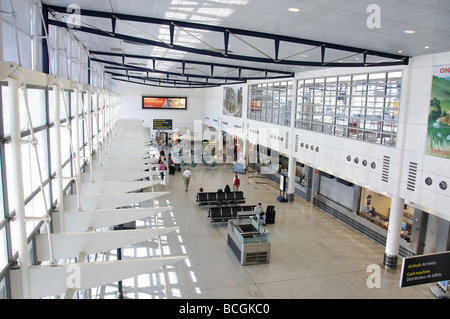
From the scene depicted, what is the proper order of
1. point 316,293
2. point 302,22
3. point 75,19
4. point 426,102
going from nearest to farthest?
point 302,22, point 75,19, point 316,293, point 426,102

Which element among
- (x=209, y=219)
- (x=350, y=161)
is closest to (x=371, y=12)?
(x=350, y=161)

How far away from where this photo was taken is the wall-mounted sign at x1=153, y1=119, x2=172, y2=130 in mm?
40812

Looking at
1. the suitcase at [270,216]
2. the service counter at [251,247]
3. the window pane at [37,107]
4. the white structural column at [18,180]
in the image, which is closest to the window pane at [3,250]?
the white structural column at [18,180]

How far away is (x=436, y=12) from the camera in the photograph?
18.2ft

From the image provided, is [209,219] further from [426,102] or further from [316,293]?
[426,102]

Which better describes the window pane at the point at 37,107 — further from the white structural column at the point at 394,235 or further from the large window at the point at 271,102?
the large window at the point at 271,102

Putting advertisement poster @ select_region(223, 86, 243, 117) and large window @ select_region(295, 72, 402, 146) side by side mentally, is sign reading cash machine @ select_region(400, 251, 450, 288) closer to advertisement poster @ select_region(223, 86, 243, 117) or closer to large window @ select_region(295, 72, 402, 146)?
large window @ select_region(295, 72, 402, 146)

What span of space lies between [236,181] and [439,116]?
11.8m

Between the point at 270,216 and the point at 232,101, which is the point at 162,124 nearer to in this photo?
the point at 232,101

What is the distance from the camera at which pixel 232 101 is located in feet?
101

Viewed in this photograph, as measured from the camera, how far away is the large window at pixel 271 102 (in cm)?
2025

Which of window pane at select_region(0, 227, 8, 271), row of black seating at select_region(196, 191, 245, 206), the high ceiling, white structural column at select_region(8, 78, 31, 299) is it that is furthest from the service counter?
white structural column at select_region(8, 78, 31, 299)
